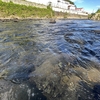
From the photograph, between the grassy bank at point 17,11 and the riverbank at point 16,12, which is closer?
the riverbank at point 16,12

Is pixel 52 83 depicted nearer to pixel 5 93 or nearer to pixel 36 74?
pixel 36 74

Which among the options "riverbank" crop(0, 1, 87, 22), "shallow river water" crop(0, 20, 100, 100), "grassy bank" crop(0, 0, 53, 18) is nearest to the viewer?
"shallow river water" crop(0, 20, 100, 100)

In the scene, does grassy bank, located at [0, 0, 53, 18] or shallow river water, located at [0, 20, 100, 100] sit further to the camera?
grassy bank, located at [0, 0, 53, 18]

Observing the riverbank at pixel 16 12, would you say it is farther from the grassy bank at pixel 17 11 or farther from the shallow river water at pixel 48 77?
the shallow river water at pixel 48 77

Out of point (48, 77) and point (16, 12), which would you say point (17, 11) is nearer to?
point (16, 12)

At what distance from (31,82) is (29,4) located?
50.4 meters

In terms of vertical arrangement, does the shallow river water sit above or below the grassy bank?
above

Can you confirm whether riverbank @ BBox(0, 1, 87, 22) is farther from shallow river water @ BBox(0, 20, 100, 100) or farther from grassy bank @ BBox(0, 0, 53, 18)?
shallow river water @ BBox(0, 20, 100, 100)

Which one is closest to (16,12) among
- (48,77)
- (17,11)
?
(17,11)

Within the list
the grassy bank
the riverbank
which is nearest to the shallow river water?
the riverbank

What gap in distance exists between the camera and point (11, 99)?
14.5 ft

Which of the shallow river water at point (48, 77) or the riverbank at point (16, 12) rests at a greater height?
the shallow river water at point (48, 77)

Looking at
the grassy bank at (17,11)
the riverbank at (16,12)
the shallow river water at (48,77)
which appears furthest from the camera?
the grassy bank at (17,11)

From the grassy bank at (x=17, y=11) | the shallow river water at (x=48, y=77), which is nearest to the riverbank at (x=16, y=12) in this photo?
the grassy bank at (x=17, y=11)
